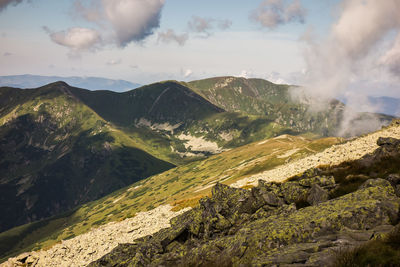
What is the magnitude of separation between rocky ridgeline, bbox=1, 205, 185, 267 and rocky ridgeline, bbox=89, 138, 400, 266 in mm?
20980

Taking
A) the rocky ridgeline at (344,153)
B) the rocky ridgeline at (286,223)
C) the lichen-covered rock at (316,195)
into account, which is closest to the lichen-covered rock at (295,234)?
the rocky ridgeline at (286,223)

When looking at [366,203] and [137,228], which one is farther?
[137,228]

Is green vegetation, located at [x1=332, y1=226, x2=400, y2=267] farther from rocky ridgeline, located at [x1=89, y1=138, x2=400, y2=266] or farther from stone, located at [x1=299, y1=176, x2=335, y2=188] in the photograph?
stone, located at [x1=299, y1=176, x2=335, y2=188]

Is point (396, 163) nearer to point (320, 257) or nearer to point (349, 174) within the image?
point (349, 174)

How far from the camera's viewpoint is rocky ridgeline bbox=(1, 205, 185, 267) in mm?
47094

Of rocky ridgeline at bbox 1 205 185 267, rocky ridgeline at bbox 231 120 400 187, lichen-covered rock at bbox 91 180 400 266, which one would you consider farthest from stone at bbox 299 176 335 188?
rocky ridgeline at bbox 1 205 185 267

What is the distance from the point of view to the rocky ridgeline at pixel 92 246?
155ft

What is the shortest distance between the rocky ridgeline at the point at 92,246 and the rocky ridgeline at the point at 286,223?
68.8ft

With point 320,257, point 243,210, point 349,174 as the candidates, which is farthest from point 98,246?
point 320,257

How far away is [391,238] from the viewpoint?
10.5 m

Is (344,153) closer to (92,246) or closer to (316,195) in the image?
(316,195)

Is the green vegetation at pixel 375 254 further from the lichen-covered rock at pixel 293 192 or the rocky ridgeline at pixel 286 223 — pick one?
the lichen-covered rock at pixel 293 192

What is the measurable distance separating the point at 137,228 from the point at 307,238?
43.2m

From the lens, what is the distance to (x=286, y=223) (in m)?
16.4
